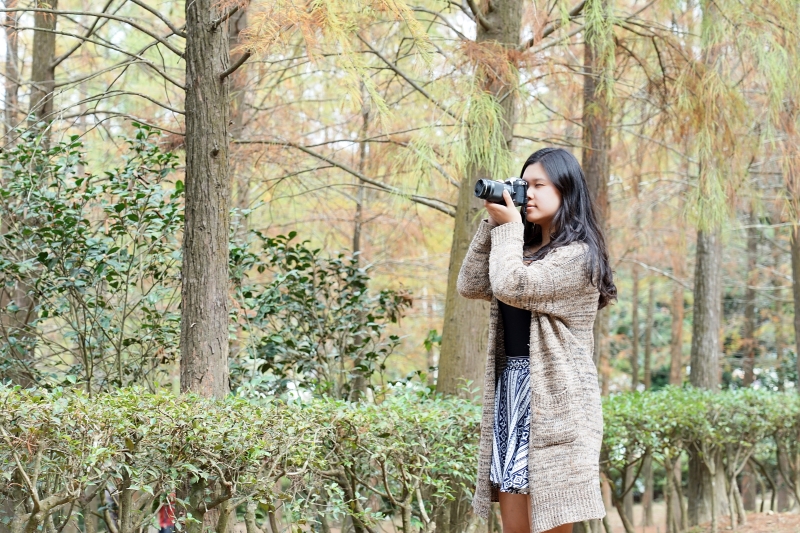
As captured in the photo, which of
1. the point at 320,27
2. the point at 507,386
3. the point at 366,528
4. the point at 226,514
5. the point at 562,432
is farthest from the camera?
the point at 366,528

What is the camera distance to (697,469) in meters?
5.92

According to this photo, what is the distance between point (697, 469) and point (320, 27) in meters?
→ 4.66

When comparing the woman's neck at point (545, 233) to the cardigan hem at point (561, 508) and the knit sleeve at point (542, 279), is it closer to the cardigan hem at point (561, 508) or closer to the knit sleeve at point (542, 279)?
the knit sleeve at point (542, 279)

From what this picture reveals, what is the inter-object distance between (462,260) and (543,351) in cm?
182

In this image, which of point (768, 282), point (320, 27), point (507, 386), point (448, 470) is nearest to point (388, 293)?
point (448, 470)

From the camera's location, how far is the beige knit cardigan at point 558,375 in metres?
1.88

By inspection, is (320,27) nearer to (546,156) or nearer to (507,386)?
(546,156)

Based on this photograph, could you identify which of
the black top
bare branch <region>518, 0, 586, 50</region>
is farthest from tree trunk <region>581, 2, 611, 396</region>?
the black top

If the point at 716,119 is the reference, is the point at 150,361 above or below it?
below

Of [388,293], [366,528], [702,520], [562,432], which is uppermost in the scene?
[388,293]

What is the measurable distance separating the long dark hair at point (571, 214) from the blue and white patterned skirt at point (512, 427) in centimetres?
28

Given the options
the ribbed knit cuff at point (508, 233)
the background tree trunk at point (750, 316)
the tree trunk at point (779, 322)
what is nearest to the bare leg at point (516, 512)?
the ribbed knit cuff at point (508, 233)

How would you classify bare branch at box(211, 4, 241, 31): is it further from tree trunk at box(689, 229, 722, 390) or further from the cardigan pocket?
tree trunk at box(689, 229, 722, 390)

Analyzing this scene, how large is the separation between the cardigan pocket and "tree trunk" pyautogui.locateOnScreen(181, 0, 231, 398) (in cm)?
Result: 123
